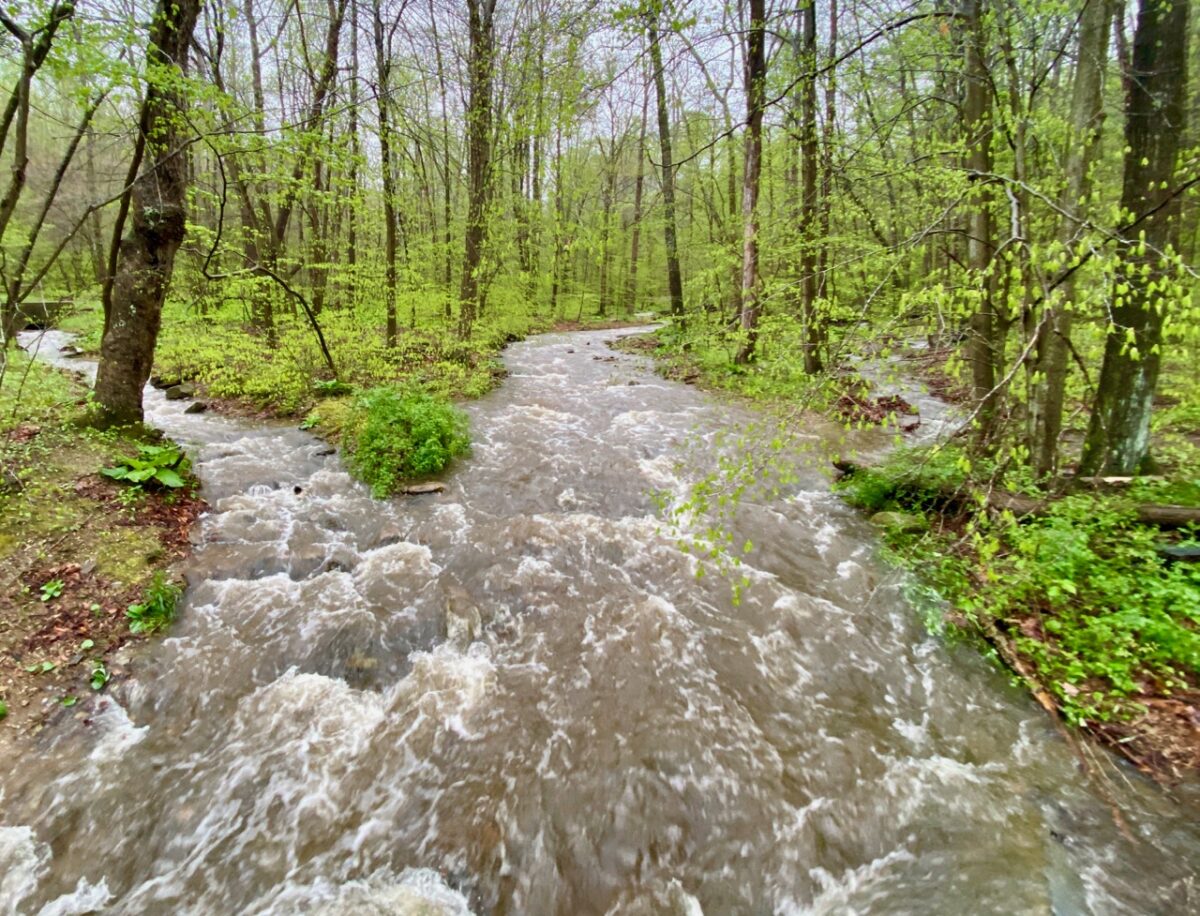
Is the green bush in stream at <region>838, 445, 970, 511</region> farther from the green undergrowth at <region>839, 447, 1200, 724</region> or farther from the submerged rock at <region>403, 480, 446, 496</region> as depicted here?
the submerged rock at <region>403, 480, 446, 496</region>

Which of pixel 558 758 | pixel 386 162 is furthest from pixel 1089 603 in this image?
pixel 386 162

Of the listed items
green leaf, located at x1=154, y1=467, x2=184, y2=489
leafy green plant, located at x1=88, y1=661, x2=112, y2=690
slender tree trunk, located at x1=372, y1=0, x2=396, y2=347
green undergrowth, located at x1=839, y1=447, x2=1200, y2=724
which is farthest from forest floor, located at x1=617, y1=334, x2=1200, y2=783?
slender tree trunk, located at x1=372, y1=0, x2=396, y2=347

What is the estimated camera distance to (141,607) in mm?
4348

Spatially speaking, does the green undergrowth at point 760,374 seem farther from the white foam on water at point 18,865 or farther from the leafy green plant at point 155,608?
the leafy green plant at point 155,608

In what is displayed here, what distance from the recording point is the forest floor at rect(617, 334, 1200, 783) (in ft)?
10.6

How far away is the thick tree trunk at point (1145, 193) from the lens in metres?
4.13

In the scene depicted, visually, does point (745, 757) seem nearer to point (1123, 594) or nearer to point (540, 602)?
point (540, 602)

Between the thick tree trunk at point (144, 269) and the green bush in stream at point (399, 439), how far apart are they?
257 cm

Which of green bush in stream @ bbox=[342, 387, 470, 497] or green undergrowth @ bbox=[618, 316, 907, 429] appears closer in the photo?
green undergrowth @ bbox=[618, 316, 907, 429]

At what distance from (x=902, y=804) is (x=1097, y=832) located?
3.15ft

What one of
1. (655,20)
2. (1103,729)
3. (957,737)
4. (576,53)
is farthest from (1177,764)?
(576,53)

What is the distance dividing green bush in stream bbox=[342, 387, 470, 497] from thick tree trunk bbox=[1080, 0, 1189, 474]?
726 cm

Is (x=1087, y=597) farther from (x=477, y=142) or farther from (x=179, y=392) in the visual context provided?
(x=179, y=392)

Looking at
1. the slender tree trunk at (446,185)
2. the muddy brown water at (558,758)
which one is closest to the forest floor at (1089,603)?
the muddy brown water at (558,758)
